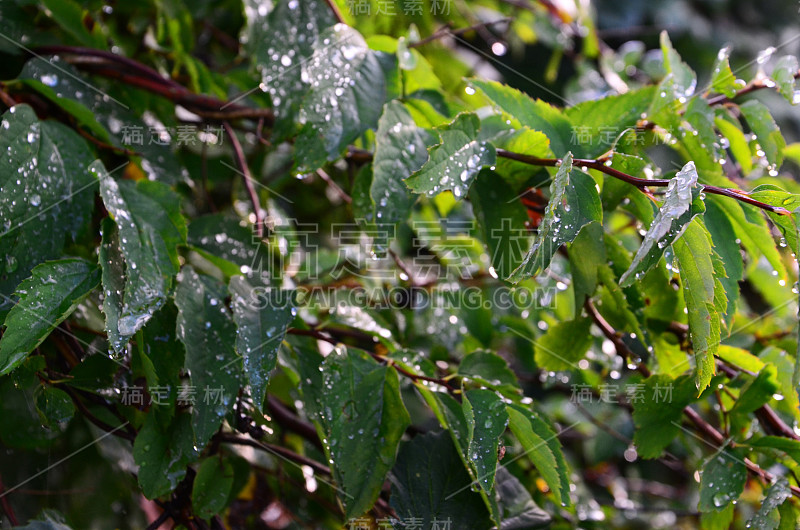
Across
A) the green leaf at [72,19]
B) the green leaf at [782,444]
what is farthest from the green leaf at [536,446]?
the green leaf at [72,19]

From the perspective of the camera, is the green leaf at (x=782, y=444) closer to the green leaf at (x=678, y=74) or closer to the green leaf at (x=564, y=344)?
the green leaf at (x=564, y=344)

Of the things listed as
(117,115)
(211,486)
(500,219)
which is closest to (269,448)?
(211,486)

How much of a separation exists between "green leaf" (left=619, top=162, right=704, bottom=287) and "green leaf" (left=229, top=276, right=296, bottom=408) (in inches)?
13.8

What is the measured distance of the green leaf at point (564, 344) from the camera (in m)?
0.79

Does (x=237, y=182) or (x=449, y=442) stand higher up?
(x=237, y=182)

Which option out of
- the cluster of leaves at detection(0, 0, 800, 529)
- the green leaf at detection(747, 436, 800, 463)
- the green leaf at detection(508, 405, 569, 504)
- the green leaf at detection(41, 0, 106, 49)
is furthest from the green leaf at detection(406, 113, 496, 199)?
the green leaf at detection(41, 0, 106, 49)

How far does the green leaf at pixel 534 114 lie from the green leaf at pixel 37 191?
481 millimetres

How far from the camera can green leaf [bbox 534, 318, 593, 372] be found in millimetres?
788

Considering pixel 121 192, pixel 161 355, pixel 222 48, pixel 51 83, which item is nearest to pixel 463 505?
pixel 161 355

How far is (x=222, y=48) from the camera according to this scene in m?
1.30

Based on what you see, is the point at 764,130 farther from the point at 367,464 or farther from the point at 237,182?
the point at 237,182

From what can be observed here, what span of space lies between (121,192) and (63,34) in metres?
0.41

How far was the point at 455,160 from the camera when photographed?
2.04 feet

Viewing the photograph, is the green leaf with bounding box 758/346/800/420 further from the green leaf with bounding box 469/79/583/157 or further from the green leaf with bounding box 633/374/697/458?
the green leaf with bounding box 469/79/583/157
